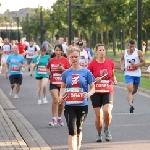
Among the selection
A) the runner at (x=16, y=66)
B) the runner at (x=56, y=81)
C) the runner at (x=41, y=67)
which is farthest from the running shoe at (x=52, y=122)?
the runner at (x=16, y=66)

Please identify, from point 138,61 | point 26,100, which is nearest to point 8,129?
point 138,61

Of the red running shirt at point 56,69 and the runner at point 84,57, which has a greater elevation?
the red running shirt at point 56,69

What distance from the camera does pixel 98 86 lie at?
12688 millimetres

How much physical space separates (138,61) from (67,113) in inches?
313

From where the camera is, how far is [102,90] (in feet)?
41.6

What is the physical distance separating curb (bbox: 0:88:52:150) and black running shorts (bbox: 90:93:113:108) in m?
1.07

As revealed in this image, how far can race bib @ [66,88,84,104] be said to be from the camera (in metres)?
10.1

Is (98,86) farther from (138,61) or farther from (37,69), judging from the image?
(37,69)

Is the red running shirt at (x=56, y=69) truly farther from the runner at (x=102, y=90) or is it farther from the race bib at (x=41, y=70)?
the race bib at (x=41, y=70)

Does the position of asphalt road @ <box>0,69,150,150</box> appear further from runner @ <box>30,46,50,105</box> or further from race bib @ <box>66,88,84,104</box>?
race bib @ <box>66,88,84,104</box>

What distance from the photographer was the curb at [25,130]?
12.1 meters

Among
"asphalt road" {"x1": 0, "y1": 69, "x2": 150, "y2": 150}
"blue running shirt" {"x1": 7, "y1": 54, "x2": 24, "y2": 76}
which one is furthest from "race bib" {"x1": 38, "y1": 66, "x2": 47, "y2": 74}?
"blue running shirt" {"x1": 7, "y1": 54, "x2": 24, "y2": 76}

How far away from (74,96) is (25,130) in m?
4.28

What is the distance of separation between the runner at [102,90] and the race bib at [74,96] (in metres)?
2.28
